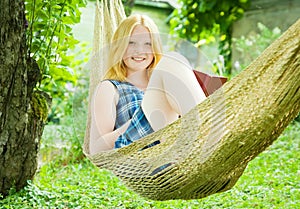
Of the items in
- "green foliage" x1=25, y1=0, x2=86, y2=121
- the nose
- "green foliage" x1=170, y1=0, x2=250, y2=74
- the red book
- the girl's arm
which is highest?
"green foliage" x1=170, y1=0, x2=250, y2=74

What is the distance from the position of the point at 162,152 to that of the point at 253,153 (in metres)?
0.29

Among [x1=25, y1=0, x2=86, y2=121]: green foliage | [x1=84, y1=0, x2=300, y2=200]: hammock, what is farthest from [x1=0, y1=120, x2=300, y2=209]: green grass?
[x1=84, y1=0, x2=300, y2=200]: hammock

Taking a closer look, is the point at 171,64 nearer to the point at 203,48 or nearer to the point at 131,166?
the point at 131,166

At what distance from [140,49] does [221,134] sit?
2.03ft

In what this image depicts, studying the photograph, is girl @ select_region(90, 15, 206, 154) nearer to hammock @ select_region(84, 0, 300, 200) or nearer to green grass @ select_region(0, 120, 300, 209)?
hammock @ select_region(84, 0, 300, 200)

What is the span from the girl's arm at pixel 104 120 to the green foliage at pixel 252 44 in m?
3.42

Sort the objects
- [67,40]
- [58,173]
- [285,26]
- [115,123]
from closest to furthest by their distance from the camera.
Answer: [115,123], [67,40], [58,173], [285,26]

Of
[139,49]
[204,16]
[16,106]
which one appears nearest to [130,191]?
[16,106]

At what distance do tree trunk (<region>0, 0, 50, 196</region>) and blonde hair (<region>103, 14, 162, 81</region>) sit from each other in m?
0.42

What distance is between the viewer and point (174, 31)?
5734 millimetres

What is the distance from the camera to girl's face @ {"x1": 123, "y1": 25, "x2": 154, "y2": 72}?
6.89ft

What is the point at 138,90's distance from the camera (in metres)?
2.09

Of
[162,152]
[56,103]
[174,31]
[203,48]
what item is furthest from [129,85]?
[203,48]

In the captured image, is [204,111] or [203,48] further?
[203,48]
